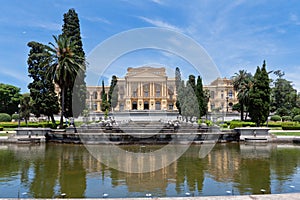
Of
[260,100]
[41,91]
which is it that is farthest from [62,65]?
[260,100]

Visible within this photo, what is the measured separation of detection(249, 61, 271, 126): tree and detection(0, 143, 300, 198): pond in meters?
14.8

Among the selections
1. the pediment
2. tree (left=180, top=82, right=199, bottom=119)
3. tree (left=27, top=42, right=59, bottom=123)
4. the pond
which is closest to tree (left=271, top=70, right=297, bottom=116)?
tree (left=180, top=82, right=199, bottom=119)

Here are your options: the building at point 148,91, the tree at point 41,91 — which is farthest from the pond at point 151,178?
the building at point 148,91

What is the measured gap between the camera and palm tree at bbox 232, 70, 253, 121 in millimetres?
40062

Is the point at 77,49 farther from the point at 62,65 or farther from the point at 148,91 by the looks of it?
the point at 148,91

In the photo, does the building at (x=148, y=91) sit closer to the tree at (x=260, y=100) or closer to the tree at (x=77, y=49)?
the tree at (x=77, y=49)

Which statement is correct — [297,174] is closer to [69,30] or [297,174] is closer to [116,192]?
[116,192]

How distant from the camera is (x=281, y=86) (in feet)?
169

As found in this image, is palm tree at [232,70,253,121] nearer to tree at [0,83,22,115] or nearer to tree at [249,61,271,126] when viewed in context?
tree at [249,61,271,126]

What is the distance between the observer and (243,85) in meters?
41.9

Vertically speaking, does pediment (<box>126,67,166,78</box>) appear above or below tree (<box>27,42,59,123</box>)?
above

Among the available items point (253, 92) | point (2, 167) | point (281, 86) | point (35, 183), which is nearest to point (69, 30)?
point (253, 92)

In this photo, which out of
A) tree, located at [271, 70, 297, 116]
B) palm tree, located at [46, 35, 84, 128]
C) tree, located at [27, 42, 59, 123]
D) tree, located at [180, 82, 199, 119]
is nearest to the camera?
palm tree, located at [46, 35, 84, 128]

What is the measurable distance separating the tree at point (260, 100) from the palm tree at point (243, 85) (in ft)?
38.8
